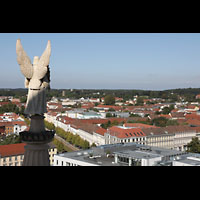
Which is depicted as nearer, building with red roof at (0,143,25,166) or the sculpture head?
the sculpture head

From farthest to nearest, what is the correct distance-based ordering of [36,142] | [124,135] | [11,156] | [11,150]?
1. [124,135]
2. [11,150]
3. [11,156]
4. [36,142]

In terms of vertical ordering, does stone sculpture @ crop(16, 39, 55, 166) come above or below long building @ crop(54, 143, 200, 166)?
above

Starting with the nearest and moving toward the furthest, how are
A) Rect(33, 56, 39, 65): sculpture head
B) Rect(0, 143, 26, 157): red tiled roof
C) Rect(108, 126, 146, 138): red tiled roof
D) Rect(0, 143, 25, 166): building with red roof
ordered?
Rect(33, 56, 39, 65): sculpture head, Rect(0, 143, 25, 166): building with red roof, Rect(0, 143, 26, 157): red tiled roof, Rect(108, 126, 146, 138): red tiled roof

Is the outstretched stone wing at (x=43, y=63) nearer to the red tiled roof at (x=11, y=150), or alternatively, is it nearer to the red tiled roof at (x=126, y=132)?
the red tiled roof at (x=11, y=150)

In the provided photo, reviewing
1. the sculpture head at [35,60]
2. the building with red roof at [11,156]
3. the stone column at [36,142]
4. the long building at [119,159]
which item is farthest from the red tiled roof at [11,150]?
the sculpture head at [35,60]

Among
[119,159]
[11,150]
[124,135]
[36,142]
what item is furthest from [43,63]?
[124,135]

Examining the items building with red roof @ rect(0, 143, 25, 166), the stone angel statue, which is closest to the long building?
Result: building with red roof @ rect(0, 143, 25, 166)

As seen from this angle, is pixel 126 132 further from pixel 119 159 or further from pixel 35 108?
Answer: pixel 35 108

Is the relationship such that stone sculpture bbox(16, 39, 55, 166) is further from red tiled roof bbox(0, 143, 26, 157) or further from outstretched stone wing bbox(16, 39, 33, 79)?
red tiled roof bbox(0, 143, 26, 157)
